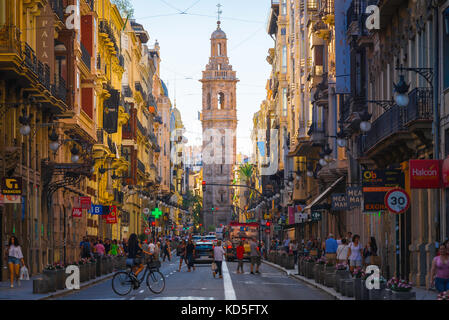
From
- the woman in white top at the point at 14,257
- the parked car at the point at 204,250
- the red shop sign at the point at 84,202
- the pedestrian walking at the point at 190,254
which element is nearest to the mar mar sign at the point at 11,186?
the woman in white top at the point at 14,257

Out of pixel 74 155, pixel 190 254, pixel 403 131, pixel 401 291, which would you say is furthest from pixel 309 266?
pixel 401 291

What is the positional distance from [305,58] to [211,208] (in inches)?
4840

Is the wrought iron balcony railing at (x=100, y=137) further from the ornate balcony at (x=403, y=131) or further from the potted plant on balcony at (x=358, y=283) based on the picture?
the potted plant on balcony at (x=358, y=283)

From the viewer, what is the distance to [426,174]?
93.9ft

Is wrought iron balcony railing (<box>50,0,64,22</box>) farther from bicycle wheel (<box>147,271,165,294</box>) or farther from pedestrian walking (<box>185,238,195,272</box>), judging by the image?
bicycle wheel (<box>147,271,165,294</box>)

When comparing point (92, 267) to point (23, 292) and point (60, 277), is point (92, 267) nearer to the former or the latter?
point (60, 277)

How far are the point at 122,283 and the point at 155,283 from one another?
98cm

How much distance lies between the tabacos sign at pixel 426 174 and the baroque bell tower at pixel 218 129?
14770 cm

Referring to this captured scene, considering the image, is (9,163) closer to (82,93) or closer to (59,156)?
(59,156)

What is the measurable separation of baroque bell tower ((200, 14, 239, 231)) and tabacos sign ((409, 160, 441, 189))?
485 ft

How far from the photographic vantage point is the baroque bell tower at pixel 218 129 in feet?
581

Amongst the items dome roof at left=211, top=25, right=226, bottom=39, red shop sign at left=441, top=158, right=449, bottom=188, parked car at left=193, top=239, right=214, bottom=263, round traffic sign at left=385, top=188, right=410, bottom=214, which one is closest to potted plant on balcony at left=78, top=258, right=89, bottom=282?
red shop sign at left=441, top=158, right=449, bottom=188
